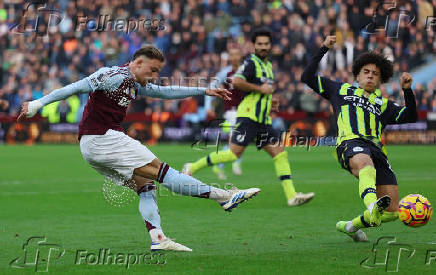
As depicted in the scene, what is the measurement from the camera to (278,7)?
2925 centimetres

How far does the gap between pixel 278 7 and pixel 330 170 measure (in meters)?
13.3

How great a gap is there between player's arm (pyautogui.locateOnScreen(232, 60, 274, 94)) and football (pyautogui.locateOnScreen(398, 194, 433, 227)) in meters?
4.58

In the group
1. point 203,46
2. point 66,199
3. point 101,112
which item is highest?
point 203,46

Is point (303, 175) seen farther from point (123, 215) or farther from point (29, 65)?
point (29, 65)

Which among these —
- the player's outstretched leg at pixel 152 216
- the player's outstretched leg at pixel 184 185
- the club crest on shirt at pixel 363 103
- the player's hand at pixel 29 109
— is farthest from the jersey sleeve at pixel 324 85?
the player's hand at pixel 29 109

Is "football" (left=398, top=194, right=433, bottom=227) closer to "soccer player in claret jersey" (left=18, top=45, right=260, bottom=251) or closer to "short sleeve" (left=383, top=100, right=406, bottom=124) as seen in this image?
"short sleeve" (left=383, top=100, right=406, bottom=124)

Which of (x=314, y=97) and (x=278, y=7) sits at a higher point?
(x=278, y=7)

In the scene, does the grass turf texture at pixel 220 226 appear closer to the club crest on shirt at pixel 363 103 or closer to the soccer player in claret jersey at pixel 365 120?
the soccer player in claret jersey at pixel 365 120

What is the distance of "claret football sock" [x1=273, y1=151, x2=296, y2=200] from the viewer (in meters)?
11.3

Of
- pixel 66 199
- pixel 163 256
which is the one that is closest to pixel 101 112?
pixel 163 256

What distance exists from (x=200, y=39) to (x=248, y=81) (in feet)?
58.4

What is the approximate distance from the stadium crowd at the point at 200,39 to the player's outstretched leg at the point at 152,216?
17222mm

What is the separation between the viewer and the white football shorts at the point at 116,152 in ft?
23.5

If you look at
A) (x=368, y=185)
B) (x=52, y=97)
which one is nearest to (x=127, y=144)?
(x=52, y=97)
